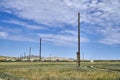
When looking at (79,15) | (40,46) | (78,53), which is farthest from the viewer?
(40,46)

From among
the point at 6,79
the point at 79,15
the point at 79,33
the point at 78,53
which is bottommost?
the point at 6,79

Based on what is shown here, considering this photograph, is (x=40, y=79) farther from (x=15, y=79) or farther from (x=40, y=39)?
(x=40, y=39)

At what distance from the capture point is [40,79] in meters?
23.4

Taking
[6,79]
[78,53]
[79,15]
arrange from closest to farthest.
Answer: [6,79], [78,53], [79,15]

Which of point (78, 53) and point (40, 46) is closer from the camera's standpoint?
point (78, 53)

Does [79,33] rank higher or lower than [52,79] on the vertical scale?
higher

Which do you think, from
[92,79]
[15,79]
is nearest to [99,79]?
[92,79]

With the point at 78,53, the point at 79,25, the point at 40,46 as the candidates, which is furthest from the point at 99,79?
the point at 40,46

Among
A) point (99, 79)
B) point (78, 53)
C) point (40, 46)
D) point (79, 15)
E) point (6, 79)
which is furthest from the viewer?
point (40, 46)

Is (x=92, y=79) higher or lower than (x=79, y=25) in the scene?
lower

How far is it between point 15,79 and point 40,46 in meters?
83.7

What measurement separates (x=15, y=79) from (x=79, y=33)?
22.8 metres

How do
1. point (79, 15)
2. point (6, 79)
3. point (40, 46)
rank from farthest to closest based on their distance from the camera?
1. point (40, 46)
2. point (79, 15)
3. point (6, 79)

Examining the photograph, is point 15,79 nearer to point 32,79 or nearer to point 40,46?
point 32,79
